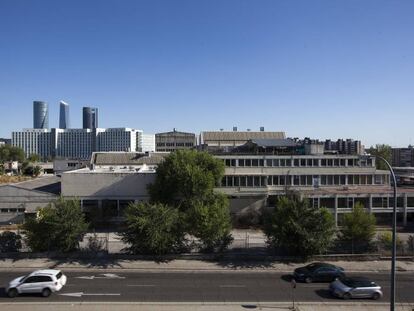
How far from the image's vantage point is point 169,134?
123 meters

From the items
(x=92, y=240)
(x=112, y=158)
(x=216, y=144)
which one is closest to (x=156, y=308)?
(x=92, y=240)

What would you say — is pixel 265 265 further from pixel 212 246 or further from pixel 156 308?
pixel 156 308

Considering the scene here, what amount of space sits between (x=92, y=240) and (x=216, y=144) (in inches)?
2327

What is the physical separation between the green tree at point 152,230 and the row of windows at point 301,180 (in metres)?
25.2

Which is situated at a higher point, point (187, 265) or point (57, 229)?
point (57, 229)

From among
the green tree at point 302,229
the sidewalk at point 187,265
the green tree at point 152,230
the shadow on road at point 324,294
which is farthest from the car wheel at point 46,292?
the green tree at point 302,229

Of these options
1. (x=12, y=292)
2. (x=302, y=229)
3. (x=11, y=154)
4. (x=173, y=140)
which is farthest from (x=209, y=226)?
(x=11, y=154)

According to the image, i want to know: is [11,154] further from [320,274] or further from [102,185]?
[320,274]

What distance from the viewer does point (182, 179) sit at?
54.8 metres

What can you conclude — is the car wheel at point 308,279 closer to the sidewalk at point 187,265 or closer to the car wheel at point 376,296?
the sidewalk at point 187,265

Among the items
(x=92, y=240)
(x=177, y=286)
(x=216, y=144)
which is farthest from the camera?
(x=216, y=144)

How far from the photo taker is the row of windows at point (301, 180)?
6438 centimetres

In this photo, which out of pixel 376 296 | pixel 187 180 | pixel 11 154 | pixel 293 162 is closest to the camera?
pixel 376 296

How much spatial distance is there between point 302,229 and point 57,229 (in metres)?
21.4
